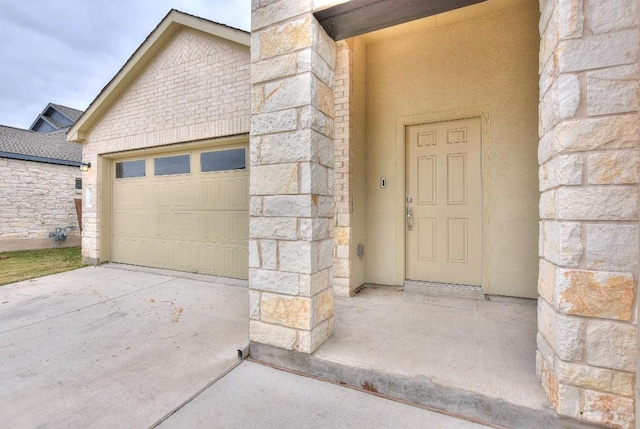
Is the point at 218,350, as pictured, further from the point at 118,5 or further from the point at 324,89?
the point at 118,5

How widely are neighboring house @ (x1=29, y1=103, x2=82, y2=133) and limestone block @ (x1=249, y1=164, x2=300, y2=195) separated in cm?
1635

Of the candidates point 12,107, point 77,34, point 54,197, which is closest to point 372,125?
point 54,197

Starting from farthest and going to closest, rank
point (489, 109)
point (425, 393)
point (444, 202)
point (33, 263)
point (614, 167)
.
A: 1. point (33, 263)
2. point (444, 202)
3. point (489, 109)
4. point (425, 393)
5. point (614, 167)

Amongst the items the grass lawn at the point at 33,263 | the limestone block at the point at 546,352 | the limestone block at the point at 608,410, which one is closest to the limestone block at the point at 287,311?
A: the limestone block at the point at 546,352

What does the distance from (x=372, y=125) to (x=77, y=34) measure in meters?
51.6

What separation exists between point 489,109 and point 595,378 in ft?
9.30

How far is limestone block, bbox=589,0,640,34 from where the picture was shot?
1329mm

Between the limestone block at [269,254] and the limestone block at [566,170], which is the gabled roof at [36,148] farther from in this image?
the limestone block at [566,170]

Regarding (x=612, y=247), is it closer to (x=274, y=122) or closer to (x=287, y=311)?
(x=287, y=311)

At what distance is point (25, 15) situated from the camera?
22.2 meters

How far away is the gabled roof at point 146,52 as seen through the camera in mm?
4301

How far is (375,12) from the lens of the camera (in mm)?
2020

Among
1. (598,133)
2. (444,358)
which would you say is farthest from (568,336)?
(598,133)

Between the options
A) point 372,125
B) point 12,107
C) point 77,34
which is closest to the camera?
point 372,125
